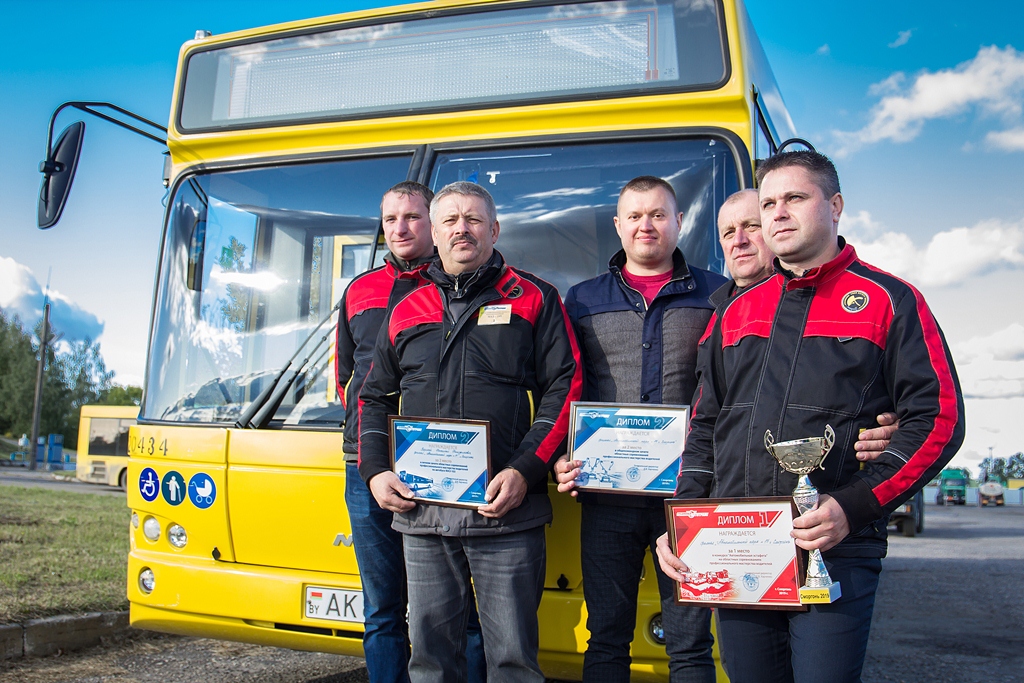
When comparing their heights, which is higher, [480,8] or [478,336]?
[480,8]

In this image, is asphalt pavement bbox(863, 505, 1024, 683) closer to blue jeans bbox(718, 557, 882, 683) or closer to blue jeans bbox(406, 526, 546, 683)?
blue jeans bbox(406, 526, 546, 683)

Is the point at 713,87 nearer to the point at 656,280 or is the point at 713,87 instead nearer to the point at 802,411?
the point at 656,280

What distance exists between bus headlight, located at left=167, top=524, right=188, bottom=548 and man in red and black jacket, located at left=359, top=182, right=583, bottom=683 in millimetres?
1423

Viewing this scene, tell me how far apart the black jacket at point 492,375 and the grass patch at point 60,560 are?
3.59 m

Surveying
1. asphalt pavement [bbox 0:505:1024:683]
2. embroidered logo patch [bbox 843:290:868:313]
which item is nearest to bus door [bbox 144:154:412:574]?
asphalt pavement [bbox 0:505:1024:683]

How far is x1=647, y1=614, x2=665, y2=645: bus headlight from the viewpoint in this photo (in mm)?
3279

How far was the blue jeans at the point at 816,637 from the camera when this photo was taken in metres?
2.09

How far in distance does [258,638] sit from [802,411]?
9.27 feet

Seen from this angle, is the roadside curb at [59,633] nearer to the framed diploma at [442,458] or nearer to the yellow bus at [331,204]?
the yellow bus at [331,204]

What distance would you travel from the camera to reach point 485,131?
399 centimetres

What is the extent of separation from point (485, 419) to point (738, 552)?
3.27 feet

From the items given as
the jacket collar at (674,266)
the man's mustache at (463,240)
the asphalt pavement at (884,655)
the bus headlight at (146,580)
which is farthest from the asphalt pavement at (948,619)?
the bus headlight at (146,580)

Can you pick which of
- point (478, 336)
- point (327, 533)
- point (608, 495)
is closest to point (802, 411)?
point (608, 495)

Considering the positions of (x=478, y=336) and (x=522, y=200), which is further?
(x=522, y=200)
